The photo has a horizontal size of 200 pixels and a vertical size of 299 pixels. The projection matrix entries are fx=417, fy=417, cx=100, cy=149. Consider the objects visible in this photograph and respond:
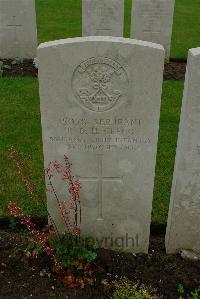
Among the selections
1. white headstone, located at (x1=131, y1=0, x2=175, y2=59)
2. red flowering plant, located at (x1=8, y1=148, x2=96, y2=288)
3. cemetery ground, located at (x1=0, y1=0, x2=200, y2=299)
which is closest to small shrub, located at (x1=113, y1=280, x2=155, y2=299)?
cemetery ground, located at (x1=0, y1=0, x2=200, y2=299)

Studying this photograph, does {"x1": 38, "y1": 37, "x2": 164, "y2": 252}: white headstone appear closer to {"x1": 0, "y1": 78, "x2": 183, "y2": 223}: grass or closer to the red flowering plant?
the red flowering plant

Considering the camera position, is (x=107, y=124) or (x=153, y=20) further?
(x=153, y=20)

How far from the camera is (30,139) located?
6043mm

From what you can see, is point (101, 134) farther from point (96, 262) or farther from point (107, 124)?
point (96, 262)

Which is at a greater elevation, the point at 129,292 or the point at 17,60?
the point at 17,60

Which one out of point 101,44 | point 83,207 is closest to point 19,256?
point 83,207

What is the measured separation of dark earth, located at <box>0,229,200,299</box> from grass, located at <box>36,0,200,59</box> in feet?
22.6

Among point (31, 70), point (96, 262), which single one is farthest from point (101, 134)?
point (31, 70)

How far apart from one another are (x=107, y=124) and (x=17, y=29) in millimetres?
6524

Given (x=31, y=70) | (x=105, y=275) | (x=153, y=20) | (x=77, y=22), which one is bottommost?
(x=105, y=275)

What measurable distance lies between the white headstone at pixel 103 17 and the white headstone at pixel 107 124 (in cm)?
614

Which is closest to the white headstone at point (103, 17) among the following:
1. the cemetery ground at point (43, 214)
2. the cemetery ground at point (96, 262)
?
the cemetery ground at point (43, 214)

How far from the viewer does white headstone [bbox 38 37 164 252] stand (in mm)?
3088

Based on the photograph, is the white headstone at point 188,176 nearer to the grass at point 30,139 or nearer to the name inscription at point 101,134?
the name inscription at point 101,134
